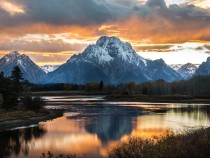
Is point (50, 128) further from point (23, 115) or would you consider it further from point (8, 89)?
point (8, 89)

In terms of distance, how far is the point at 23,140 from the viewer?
5669cm

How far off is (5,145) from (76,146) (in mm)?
10127

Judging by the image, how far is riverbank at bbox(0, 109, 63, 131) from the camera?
72781 millimetres

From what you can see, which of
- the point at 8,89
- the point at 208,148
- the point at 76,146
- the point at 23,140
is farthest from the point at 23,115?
the point at 208,148

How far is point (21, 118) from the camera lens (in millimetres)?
81312

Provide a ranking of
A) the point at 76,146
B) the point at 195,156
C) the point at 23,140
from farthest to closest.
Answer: the point at 23,140
the point at 76,146
the point at 195,156

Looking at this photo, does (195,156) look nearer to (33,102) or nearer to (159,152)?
(159,152)

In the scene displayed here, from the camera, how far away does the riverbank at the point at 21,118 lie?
7278cm

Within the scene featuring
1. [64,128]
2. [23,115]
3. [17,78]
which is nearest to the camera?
[64,128]

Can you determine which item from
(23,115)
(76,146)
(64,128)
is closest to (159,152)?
(76,146)

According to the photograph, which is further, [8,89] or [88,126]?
[8,89]

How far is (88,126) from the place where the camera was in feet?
240

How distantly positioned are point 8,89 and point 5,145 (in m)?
44.2

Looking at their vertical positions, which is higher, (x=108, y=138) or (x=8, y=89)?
(x=8, y=89)
